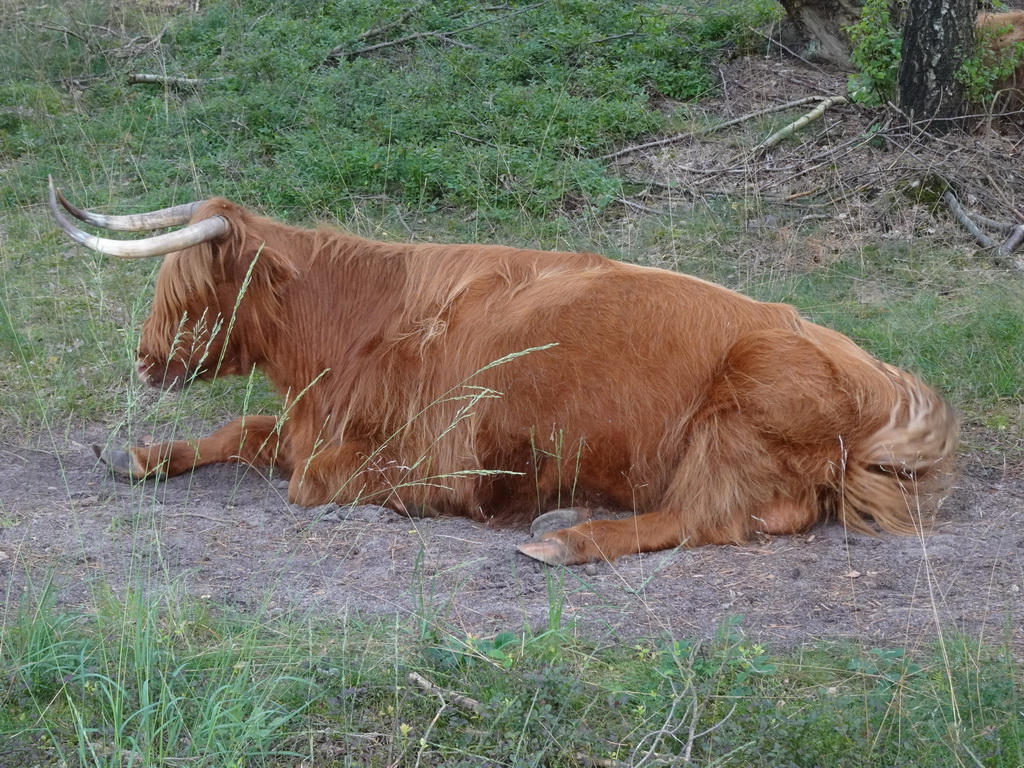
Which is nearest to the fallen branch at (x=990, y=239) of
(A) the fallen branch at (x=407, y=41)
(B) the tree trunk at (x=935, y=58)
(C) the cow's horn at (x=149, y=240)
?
(B) the tree trunk at (x=935, y=58)

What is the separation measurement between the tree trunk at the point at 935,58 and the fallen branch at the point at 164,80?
5687 mm

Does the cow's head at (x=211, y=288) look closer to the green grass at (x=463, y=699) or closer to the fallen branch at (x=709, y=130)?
the green grass at (x=463, y=699)

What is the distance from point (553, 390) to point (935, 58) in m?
4.86

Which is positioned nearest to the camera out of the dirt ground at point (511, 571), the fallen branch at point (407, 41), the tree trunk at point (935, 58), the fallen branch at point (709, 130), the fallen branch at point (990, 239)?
the dirt ground at point (511, 571)

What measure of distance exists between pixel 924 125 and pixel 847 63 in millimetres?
1819

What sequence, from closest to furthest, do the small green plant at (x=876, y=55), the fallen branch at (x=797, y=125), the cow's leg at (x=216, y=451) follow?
the cow's leg at (x=216, y=451)
the small green plant at (x=876, y=55)
the fallen branch at (x=797, y=125)

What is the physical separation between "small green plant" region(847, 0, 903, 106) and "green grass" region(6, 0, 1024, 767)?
4.68ft

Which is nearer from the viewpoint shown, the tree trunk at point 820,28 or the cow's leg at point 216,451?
the cow's leg at point 216,451

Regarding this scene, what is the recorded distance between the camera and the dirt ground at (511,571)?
3252 mm

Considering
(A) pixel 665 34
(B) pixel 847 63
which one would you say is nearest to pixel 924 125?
(B) pixel 847 63

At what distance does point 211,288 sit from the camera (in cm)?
467

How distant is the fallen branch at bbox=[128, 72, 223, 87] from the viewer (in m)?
9.62

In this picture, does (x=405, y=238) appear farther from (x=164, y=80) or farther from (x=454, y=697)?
(x=454, y=697)

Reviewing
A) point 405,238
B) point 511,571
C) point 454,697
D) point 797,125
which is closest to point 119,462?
point 511,571
